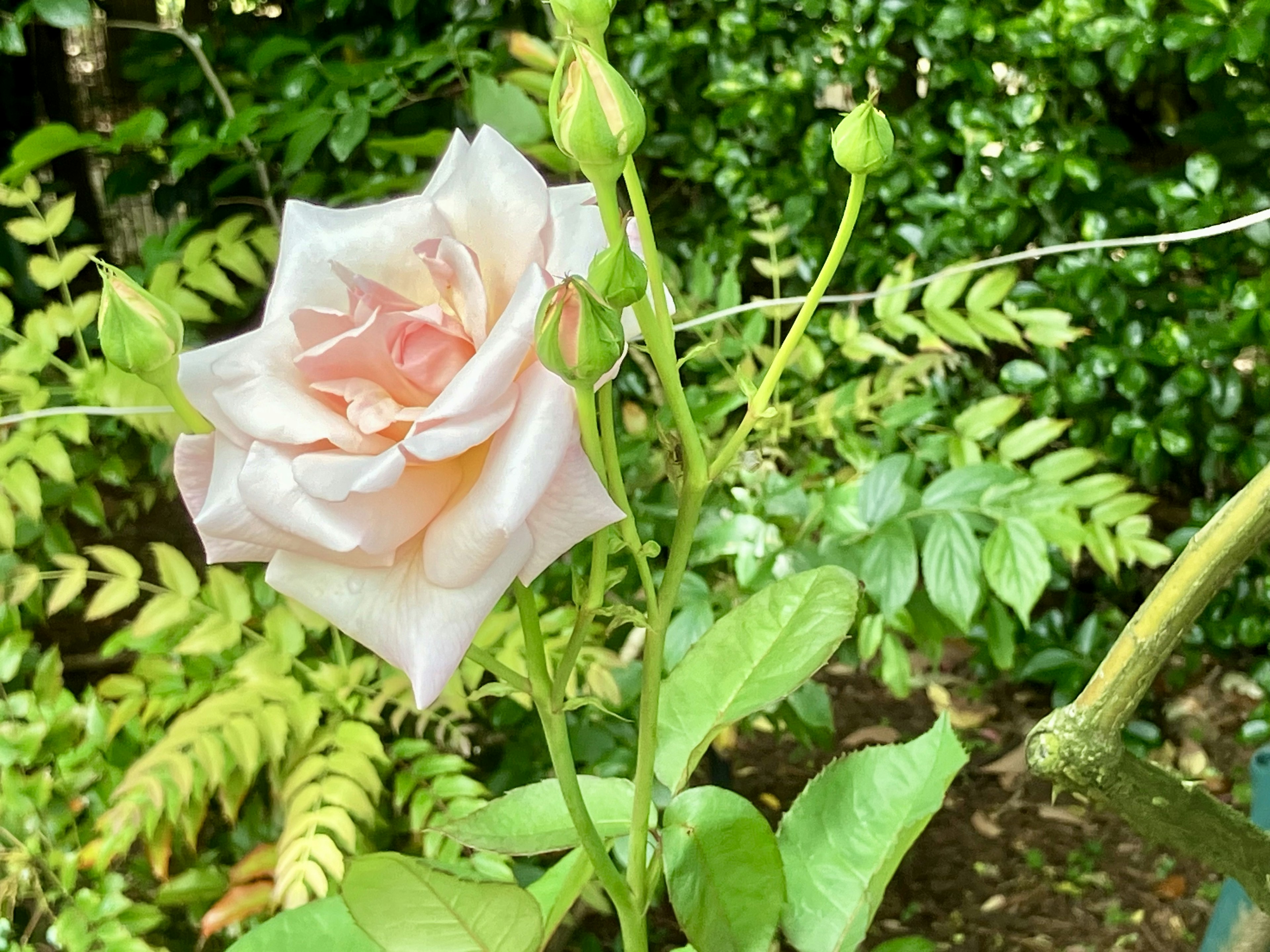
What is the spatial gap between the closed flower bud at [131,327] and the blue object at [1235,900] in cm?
39

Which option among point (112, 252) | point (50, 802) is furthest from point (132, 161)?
point (50, 802)

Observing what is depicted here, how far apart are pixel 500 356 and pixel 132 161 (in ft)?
3.62

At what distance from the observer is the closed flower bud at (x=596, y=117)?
0.66 feet

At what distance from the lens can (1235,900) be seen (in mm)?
406

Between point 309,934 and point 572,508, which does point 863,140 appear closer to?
point 572,508

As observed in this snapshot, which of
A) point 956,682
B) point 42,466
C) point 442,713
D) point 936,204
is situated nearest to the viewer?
point 42,466

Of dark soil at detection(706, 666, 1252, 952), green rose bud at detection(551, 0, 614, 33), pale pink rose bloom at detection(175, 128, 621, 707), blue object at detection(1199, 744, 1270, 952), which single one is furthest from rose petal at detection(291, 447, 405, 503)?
dark soil at detection(706, 666, 1252, 952)

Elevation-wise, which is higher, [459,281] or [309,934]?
[459,281]

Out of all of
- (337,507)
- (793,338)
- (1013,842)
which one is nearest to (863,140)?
(793,338)

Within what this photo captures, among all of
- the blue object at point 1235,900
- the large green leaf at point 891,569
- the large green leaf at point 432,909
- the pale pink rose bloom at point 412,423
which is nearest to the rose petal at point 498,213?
the pale pink rose bloom at point 412,423

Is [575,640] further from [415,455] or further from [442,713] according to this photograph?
[442,713]

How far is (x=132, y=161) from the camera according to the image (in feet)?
3.56

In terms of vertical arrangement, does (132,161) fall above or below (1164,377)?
above

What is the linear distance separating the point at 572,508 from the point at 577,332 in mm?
38
